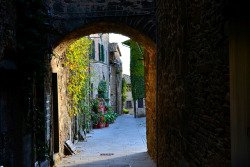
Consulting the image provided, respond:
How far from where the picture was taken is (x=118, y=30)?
23.3 feet

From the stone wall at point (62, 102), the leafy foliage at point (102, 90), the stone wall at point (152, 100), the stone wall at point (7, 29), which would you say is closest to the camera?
the stone wall at point (7, 29)

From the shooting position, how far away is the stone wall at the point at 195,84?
2.55 metres

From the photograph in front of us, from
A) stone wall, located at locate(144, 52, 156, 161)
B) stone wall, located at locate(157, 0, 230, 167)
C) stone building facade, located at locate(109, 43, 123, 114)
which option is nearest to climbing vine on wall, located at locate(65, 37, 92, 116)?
stone wall, located at locate(144, 52, 156, 161)

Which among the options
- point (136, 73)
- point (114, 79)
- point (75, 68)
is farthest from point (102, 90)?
point (75, 68)

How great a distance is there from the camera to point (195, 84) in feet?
10.8

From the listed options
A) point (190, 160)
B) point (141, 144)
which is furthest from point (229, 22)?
point (141, 144)

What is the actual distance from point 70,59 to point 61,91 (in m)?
1.31

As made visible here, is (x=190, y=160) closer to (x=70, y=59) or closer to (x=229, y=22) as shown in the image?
(x=229, y=22)

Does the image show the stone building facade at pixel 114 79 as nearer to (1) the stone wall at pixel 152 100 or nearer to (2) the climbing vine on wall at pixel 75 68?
(2) the climbing vine on wall at pixel 75 68

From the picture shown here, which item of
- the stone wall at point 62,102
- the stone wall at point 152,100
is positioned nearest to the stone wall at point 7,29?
the stone wall at point 62,102

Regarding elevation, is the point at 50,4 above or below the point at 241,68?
above

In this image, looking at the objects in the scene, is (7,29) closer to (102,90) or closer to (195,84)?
(195,84)

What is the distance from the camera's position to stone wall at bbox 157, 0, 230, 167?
2549 millimetres

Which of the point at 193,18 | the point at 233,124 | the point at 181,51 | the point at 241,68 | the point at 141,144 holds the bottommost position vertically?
the point at 141,144
